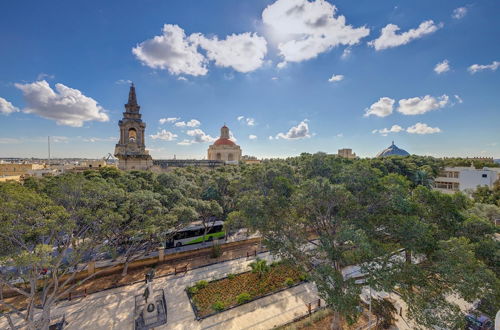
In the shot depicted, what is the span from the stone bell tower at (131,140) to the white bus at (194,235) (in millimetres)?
17048

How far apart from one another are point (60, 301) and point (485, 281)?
17.7m

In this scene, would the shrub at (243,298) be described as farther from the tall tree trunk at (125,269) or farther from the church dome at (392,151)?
the church dome at (392,151)

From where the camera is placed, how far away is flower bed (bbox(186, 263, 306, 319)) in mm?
10994

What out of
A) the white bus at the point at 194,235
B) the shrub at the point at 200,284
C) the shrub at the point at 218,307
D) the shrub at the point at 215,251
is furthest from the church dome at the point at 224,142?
the shrub at the point at 218,307

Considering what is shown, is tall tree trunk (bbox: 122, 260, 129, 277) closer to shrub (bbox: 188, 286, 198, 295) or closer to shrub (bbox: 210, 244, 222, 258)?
shrub (bbox: 188, 286, 198, 295)

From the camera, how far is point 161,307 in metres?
11.0

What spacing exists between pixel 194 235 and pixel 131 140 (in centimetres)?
2031

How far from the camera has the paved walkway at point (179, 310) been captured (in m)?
10.1

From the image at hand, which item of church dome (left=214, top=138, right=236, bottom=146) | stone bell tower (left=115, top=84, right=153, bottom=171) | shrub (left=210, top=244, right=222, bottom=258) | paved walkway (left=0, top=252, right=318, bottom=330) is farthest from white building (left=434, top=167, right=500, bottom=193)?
church dome (left=214, top=138, right=236, bottom=146)

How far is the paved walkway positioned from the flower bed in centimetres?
31

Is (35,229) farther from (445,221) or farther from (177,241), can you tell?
(445,221)

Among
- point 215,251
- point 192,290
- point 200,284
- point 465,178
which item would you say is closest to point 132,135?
point 215,251

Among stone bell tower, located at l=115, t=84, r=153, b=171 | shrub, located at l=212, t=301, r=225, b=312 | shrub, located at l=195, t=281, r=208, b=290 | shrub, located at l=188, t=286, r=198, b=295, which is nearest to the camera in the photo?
shrub, located at l=212, t=301, r=225, b=312

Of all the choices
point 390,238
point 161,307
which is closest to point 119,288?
point 161,307
